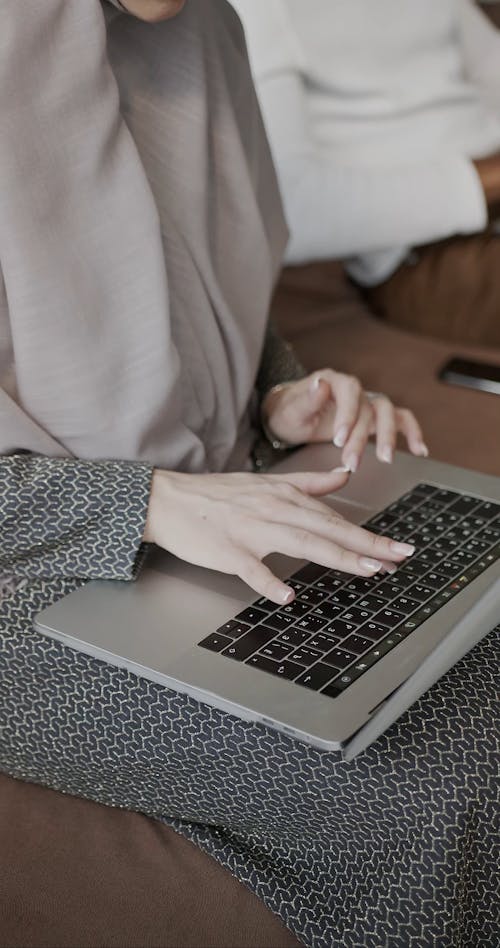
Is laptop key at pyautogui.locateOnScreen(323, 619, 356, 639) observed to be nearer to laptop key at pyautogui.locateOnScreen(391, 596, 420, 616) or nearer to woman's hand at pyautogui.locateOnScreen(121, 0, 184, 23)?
laptop key at pyautogui.locateOnScreen(391, 596, 420, 616)

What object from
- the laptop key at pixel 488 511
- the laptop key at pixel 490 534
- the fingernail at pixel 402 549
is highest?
the fingernail at pixel 402 549

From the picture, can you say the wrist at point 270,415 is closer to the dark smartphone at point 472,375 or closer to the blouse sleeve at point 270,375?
the blouse sleeve at point 270,375

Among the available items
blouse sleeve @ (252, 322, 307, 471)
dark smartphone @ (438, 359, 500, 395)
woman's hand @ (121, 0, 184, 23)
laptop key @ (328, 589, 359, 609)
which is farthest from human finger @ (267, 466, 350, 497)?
dark smartphone @ (438, 359, 500, 395)

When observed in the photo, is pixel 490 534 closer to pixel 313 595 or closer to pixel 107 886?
pixel 313 595

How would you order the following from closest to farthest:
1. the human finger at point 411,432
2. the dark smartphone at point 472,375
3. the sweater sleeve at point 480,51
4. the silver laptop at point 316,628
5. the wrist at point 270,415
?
the silver laptop at point 316,628
the human finger at point 411,432
the wrist at point 270,415
the dark smartphone at point 472,375
the sweater sleeve at point 480,51

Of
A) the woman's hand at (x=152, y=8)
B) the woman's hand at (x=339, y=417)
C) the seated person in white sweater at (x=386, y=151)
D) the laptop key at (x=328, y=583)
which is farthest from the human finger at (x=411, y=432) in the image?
the seated person in white sweater at (x=386, y=151)

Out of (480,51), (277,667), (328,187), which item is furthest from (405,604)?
(480,51)

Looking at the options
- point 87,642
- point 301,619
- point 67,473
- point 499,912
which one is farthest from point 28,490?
point 499,912

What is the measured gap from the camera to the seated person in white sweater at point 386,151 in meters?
1.61

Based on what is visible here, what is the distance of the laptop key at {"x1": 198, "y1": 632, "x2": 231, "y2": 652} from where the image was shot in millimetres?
829

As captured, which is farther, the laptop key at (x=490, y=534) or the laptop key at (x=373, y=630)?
the laptop key at (x=490, y=534)

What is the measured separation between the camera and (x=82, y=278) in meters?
0.99

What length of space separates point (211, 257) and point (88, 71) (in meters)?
0.24

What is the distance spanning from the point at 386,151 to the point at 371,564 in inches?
41.6
